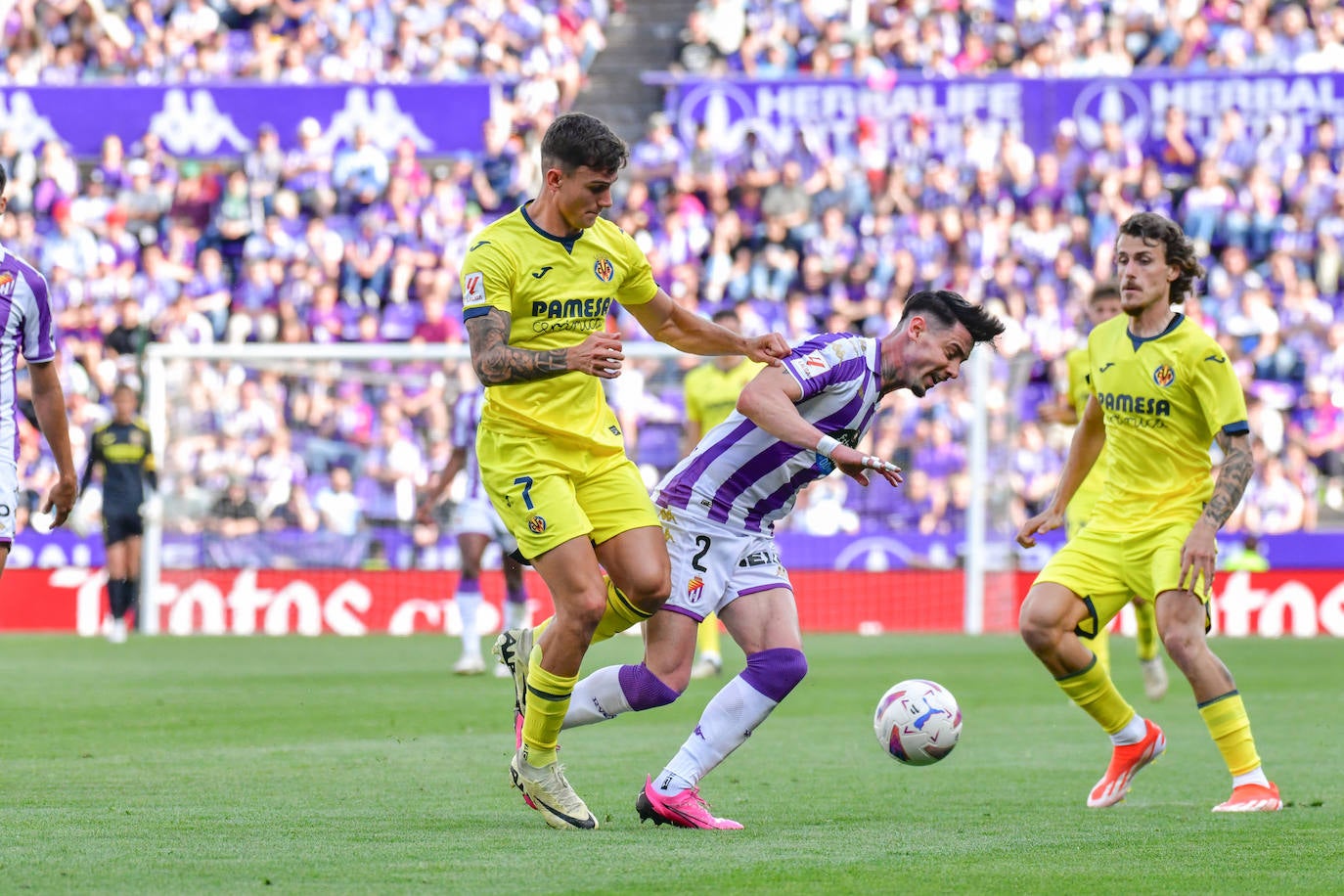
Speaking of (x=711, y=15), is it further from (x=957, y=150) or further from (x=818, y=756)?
(x=818, y=756)

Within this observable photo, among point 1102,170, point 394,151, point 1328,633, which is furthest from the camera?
point 394,151

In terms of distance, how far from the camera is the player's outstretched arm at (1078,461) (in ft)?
26.4

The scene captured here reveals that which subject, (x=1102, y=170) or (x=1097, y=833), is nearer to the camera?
(x=1097, y=833)

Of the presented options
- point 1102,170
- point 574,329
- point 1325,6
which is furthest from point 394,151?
point 574,329

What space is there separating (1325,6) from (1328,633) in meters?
9.79

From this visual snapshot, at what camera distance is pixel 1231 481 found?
7.31m

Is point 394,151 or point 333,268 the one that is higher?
point 394,151

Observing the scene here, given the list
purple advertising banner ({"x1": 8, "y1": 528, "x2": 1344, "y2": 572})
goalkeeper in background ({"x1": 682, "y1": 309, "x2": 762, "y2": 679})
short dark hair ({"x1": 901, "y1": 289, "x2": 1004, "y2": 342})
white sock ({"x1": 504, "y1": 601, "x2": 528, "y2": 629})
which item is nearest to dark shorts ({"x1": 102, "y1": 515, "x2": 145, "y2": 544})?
purple advertising banner ({"x1": 8, "y1": 528, "x2": 1344, "y2": 572})

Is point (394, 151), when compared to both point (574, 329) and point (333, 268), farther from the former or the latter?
point (574, 329)

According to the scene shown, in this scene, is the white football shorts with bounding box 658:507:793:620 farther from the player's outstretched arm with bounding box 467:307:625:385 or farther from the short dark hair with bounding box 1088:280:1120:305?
the short dark hair with bounding box 1088:280:1120:305

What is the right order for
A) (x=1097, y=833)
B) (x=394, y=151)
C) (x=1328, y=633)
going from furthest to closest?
(x=394, y=151) → (x=1328, y=633) → (x=1097, y=833)

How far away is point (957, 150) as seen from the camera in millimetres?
25188

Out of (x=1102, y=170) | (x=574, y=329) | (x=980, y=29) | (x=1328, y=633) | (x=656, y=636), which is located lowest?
(x=1328, y=633)

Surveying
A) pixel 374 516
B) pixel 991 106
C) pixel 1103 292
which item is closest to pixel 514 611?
pixel 374 516
